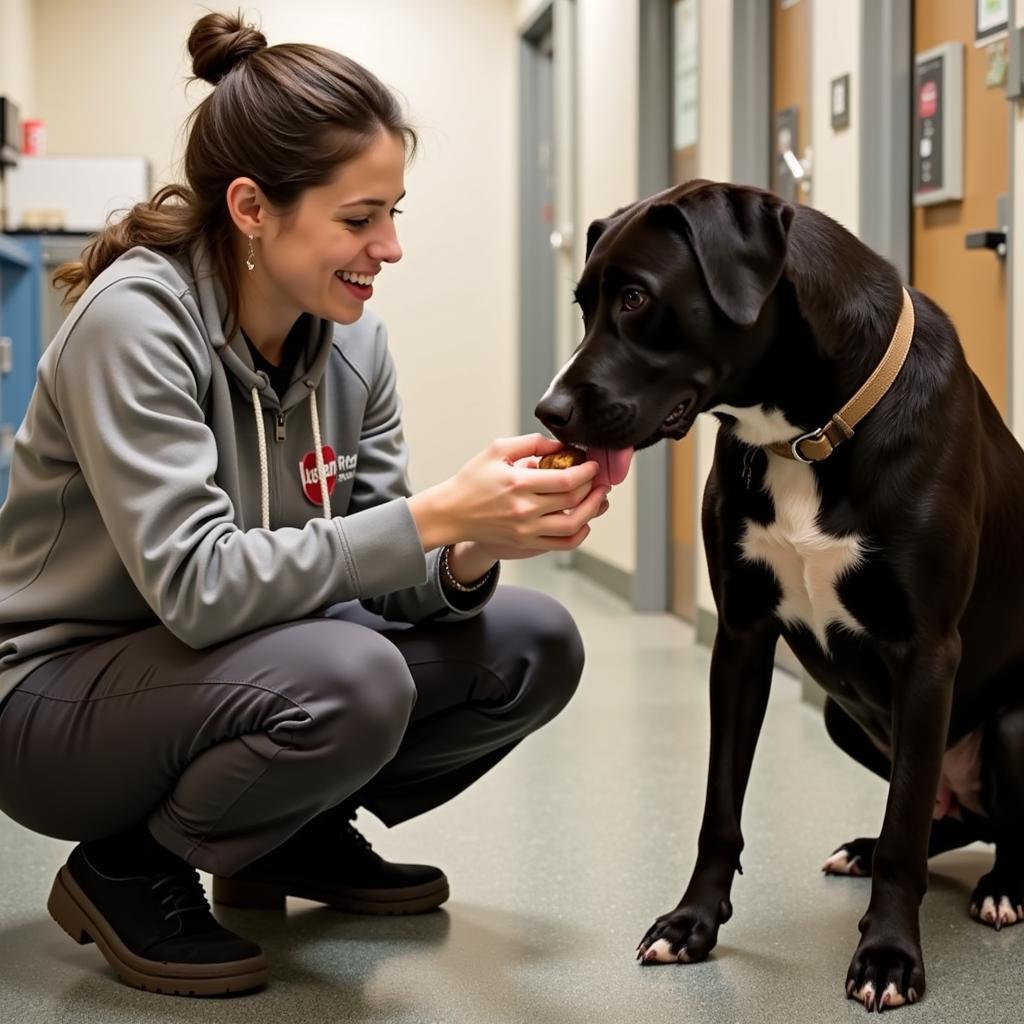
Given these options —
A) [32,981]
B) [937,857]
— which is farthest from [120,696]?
[937,857]

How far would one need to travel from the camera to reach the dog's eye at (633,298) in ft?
5.09

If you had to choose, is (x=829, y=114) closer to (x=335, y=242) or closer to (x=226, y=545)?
(x=335, y=242)

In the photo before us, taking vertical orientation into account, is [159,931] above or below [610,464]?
below

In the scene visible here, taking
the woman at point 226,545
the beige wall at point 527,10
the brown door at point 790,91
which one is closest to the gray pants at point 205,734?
the woman at point 226,545

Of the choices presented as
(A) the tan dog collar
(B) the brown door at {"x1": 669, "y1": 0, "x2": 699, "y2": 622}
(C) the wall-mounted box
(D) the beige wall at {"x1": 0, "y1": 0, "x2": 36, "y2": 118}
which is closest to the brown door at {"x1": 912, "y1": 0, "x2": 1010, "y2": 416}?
(C) the wall-mounted box

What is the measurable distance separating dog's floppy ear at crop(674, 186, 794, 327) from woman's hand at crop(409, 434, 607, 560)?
237 millimetres

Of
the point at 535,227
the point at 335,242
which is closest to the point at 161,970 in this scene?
the point at 335,242

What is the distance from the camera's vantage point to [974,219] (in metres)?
2.95

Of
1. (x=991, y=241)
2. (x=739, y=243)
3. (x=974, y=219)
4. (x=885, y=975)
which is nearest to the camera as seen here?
(x=739, y=243)

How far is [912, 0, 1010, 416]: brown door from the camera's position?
2.82m

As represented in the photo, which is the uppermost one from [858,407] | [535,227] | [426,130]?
[426,130]

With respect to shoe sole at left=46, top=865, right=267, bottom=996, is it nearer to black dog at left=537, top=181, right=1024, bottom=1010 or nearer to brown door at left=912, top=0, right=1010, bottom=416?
black dog at left=537, top=181, right=1024, bottom=1010

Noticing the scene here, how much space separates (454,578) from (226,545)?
1.18 ft

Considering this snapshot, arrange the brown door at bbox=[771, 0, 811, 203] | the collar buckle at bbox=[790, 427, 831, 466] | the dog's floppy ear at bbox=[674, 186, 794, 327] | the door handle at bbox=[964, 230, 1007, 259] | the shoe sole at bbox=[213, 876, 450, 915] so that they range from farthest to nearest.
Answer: the brown door at bbox=[771, 0, 811, 203]
the door handle at bbox=[964, 230, 1007, 259]
the shoe sole at bbox=[213, 876, 450, 915]
the collar buckle at bbox=[790, 427, 831, 466]
the dog's floppy ear at bbox=[674, 186, 794, 327]
